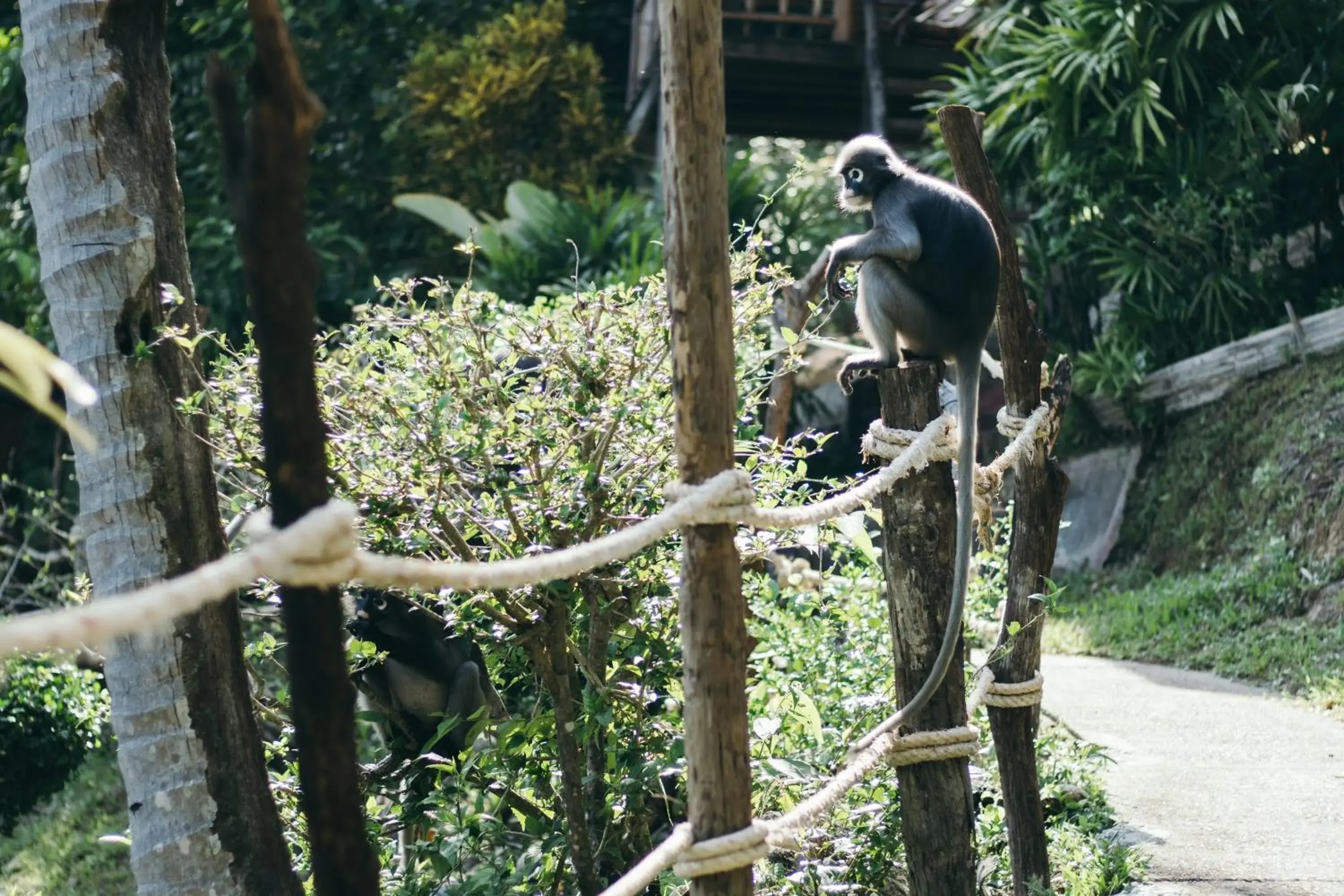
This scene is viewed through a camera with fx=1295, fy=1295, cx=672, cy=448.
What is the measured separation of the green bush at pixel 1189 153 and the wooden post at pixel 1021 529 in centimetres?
541

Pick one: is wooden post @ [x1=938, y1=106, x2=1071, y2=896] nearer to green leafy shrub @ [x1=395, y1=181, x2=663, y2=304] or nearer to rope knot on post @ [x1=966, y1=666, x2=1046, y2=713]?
rope knot on post @ [x1=966, y1=666, x2=1046, y2=713]

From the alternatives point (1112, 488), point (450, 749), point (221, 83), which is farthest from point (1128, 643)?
point (221, 83)

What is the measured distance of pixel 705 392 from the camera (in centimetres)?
212

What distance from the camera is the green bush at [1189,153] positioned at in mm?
8414

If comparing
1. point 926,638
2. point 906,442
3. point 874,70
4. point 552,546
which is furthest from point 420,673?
point 874,70

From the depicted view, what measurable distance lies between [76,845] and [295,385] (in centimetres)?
598

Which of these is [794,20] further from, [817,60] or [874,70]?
[874,70]

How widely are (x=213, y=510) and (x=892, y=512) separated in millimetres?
1542

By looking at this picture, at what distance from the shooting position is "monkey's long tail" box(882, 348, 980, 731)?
2846mm

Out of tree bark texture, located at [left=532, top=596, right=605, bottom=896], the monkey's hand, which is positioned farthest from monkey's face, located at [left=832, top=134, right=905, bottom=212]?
tree bark texture, located at [left=532, top=596, right=605, bottom=896]

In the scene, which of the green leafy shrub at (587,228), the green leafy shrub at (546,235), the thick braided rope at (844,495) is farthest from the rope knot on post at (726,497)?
the green leafy shrub at (546,235)

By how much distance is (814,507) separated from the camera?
7.93 feet

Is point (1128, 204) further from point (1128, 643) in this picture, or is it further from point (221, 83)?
point (221, 83)

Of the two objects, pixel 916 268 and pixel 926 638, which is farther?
pixel 916 268
